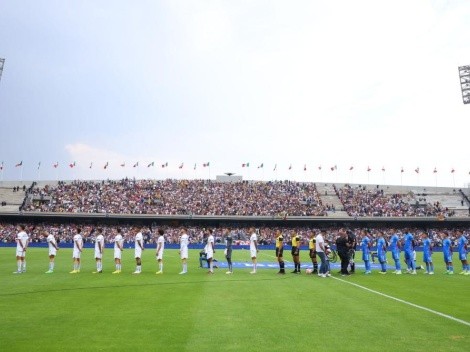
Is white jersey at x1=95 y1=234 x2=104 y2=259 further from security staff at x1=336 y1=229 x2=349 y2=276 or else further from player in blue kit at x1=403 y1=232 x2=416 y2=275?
player in blue kit at x1=403 y1=232 x2=416 y2=275

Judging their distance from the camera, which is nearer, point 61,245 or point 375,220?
point 61,245

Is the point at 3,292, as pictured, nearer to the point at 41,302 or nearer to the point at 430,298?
the point at 41,302

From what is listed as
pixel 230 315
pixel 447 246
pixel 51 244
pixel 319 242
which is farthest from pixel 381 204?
pixel 230 315

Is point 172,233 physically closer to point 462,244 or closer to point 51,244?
point 51,244

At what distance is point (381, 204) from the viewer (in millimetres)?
67062

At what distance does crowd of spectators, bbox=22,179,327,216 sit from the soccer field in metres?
46.4

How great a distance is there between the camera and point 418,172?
245 feet

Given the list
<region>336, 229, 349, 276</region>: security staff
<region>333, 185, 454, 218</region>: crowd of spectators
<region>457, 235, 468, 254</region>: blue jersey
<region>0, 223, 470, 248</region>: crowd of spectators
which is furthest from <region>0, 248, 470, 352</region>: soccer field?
<region>333, 185, 454, 218</region>: crowd of spectators

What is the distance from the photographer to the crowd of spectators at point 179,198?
62.8 m

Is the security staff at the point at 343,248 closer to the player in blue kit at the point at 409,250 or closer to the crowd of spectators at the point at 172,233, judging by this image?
the player in blue kit at the point at 409,250

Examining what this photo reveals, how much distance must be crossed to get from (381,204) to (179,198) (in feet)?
107

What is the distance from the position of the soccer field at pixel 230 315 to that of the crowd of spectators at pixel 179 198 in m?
46.4

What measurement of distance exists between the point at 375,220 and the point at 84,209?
43.5 metres

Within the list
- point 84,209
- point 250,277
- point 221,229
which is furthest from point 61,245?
point 250,277
